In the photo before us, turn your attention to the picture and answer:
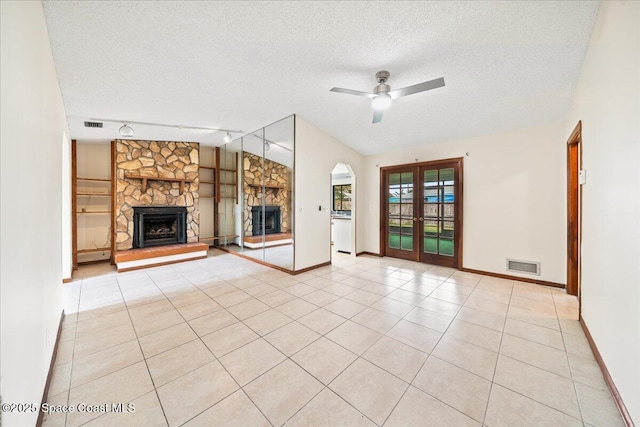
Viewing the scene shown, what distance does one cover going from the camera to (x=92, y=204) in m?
5.09

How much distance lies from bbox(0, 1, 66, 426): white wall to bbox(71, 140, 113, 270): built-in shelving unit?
3.94 metres

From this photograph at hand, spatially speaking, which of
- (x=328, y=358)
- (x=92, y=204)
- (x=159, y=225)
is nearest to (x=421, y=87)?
(x=328, y=358)

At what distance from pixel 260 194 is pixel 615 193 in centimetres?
570

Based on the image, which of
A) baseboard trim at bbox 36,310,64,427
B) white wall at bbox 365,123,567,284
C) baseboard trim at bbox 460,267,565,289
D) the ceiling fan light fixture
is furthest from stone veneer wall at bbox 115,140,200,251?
baseboard trim at bbox 460,267,565,289

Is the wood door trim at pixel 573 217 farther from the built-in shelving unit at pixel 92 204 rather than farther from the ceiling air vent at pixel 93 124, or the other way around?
the built-in shelving unit at pixel 92 204

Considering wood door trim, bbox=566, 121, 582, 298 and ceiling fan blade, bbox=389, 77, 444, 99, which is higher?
ceiling fan blade, bbox=389, 77, 444, 99

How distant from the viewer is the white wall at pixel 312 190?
14.5 ft

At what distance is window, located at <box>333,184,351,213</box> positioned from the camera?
751 cm

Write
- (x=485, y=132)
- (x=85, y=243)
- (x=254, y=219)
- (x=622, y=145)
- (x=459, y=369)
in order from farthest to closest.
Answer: (x=254, y=219)
(x=85, y=243)
(x=485, y=132)
(x=459, y=369)
(x=622, y=145)

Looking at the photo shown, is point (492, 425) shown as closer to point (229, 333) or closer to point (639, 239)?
point (639, 239)

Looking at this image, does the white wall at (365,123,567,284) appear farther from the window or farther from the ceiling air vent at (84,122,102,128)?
the ceiling air vent at (84,122,102,128)

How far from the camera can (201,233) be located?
6742mm

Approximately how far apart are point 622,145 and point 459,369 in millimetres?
2000

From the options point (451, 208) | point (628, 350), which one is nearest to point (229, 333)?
point (628, 350)
